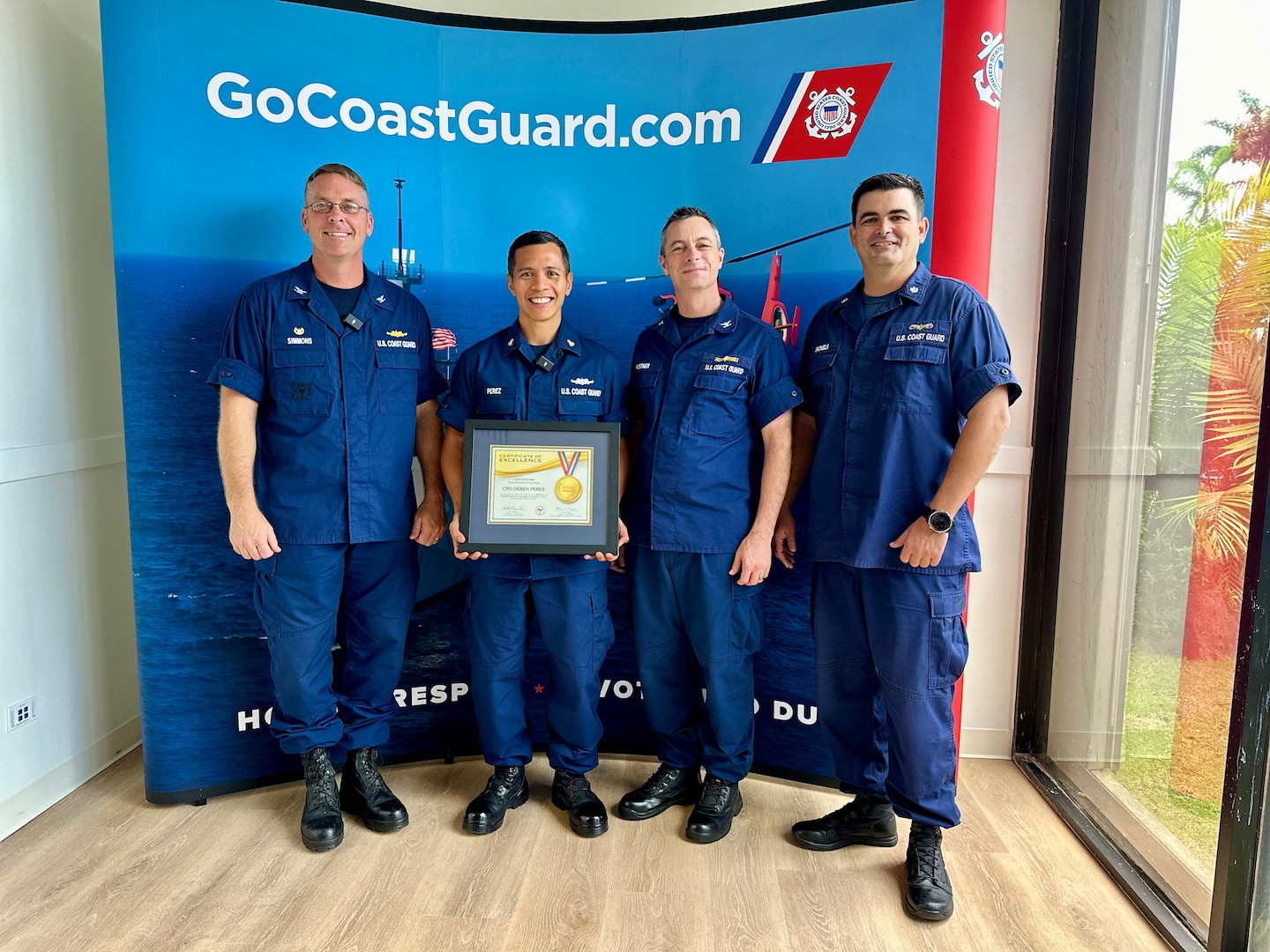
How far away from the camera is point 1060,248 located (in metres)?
2.78

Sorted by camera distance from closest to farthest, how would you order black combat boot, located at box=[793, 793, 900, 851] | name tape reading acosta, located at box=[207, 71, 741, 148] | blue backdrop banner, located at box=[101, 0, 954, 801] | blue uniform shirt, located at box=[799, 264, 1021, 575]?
blue uniform shirt, located at box=[799, 264, 1021, 575]
black combat boot, located at box=[793, 793, 900, 851]
blue backdrop banner, located at box=[101, 0, 954, 801]
name tape reading acosta, located at box=[207, 71, 741, 148]

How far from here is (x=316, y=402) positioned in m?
2.33

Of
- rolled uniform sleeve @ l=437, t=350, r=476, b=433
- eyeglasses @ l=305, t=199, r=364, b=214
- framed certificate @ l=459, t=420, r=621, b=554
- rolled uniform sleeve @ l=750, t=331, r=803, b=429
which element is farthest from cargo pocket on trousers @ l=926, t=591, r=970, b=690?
eyeglasses @ l=305, t=199, r=364, b=214

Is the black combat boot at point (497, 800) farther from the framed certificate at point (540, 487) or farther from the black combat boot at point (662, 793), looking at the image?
the framed certificate at point (540, 487)

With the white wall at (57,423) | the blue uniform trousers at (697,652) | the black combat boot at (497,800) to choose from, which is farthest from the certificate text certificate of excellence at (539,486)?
the white wall at (57,423)

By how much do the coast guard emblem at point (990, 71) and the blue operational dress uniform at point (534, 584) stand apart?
55.2 inches

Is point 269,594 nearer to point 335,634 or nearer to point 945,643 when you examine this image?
point 335,634

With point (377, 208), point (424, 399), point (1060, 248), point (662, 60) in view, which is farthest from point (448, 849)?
point (1060, 248)

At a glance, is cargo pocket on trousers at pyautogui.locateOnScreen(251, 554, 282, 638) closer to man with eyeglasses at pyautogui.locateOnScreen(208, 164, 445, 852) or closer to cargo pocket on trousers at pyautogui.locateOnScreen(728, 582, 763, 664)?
man with eyeglasses at pyautogui.locateOnScreen(208, 164, 445, 852)

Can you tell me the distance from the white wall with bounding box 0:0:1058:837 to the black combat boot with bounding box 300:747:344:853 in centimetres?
90

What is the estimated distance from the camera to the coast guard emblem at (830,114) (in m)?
2.59

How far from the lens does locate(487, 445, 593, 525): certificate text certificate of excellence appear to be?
2.31 meters

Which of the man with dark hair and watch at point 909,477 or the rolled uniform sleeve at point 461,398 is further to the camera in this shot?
the rolled uniform sleeve at point 461,398

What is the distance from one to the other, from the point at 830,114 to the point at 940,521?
1.43 m
